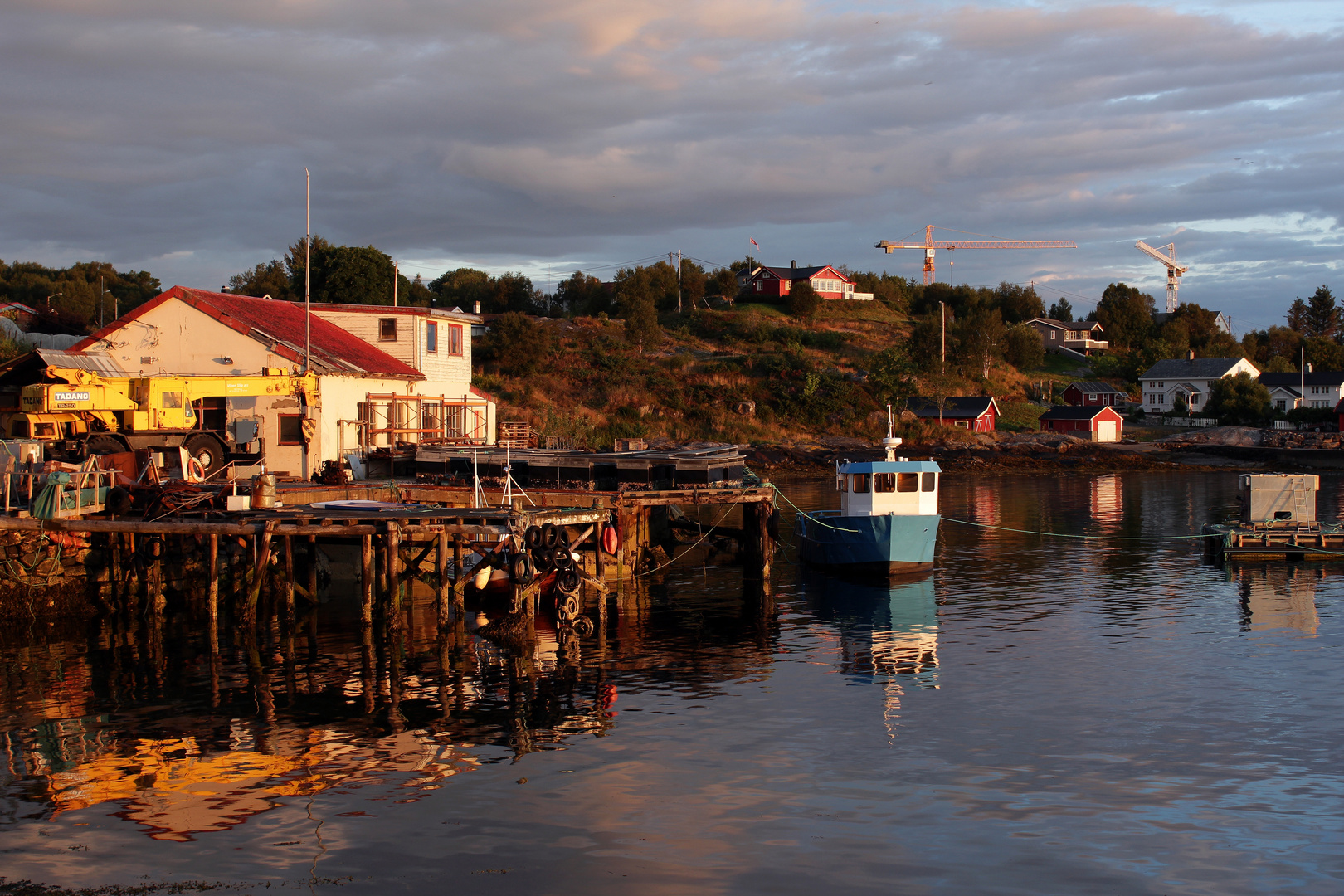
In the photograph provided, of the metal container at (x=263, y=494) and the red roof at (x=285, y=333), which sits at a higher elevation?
the red roof at (x=285, y=333)

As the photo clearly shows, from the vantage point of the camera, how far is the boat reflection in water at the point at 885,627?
24234mm

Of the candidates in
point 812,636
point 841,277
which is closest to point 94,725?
point 812,636

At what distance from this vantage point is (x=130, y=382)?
111ft

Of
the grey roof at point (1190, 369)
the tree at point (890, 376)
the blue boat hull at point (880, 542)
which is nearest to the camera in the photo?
the blue boat hull at point (880, 542)

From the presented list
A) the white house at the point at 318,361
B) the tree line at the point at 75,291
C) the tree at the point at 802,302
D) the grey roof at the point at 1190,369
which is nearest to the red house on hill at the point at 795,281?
the tree at the point at 802,302

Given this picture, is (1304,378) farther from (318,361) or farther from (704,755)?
(704,755)

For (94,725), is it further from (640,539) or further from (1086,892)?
(640,539)

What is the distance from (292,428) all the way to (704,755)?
23606mm

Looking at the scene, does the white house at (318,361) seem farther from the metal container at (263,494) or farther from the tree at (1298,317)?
the tree at (1298,317)

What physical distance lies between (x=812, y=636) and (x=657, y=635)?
4122 millimetres

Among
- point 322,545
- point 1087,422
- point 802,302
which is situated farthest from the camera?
point 802,302

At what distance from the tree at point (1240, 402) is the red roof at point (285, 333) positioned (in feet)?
312

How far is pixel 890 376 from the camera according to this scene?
102 m

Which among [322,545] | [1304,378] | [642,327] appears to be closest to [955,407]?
[642,327]
